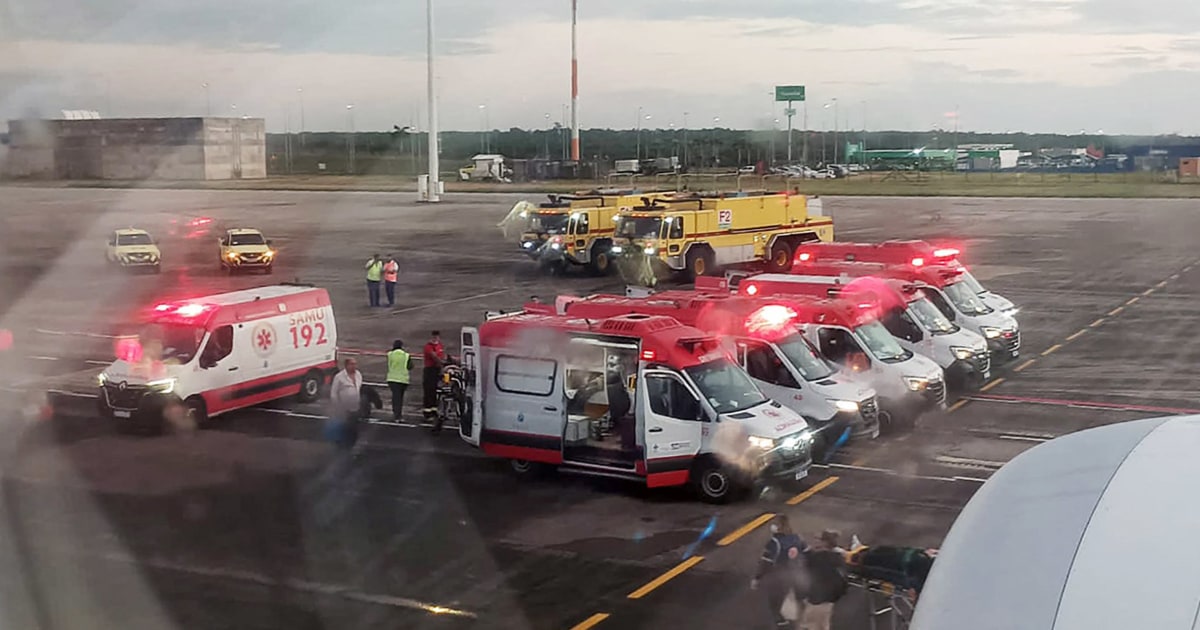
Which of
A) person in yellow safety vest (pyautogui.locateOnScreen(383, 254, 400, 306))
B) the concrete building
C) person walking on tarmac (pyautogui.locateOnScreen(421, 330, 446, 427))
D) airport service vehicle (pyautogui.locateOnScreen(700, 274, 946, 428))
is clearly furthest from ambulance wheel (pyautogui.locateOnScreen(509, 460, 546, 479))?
person in yellow safety vest (pyautogui.locateOnScreen(383, 254, 400, 306))

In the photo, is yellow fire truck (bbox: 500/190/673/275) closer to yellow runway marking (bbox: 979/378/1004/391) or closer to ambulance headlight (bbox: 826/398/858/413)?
yellow runway marking (bbox: 979/378/1004/391)

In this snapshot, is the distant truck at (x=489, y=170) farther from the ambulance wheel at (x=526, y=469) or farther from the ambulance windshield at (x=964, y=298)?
the ambulance wheel at (x=526, y=469)

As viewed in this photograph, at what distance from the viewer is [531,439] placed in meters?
10.9

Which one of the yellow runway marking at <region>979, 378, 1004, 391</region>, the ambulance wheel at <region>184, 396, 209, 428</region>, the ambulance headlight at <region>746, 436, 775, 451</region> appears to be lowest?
the yellow runway marking at <region>979, 378, 1004, 391</region>

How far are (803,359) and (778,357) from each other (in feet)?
1.24

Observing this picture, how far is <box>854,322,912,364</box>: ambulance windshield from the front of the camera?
12.9m

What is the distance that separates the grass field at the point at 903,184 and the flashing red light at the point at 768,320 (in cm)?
2098

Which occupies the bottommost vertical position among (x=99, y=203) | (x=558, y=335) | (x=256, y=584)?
(x=256, y=584)

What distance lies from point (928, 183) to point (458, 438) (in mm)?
46656

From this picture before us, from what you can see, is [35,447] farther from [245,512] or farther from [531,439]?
[531,439]

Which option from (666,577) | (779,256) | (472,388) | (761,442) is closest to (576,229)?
(779,256)

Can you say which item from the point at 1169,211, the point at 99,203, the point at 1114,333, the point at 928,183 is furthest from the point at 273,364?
the point at 928,183

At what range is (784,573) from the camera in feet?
23.4

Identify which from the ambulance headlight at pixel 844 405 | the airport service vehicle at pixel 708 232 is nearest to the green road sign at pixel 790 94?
the airport service vehicle at pixel 708 232
